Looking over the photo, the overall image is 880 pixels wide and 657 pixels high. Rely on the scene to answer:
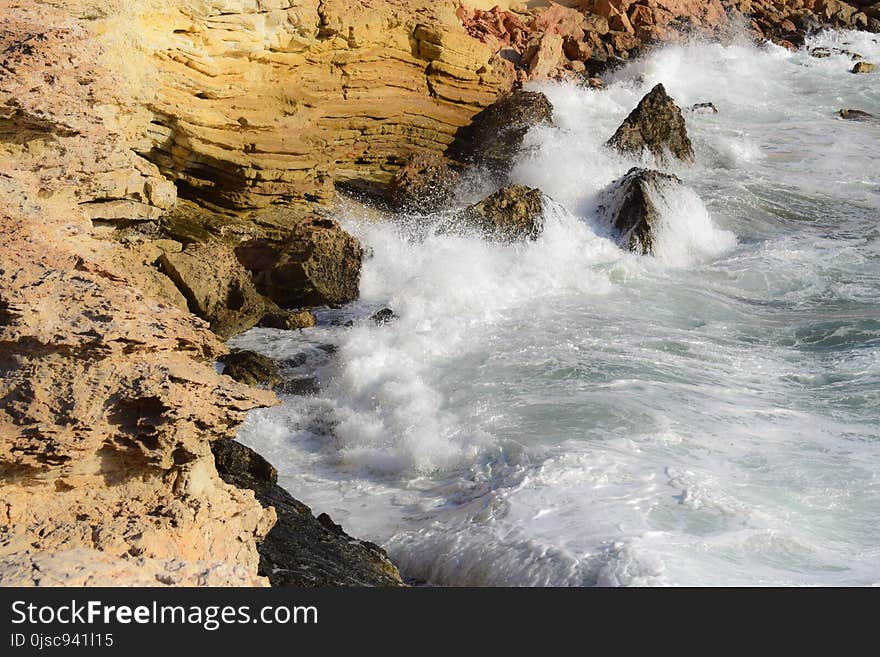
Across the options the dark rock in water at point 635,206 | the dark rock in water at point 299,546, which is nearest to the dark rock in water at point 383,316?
the dark rock in water at point 635,206

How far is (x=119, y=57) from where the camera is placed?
9992 millimetres

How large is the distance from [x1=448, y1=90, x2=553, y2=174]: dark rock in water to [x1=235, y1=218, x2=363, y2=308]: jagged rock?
361cm

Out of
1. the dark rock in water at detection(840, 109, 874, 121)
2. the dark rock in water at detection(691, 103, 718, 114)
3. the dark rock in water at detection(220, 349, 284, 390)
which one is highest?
the dark rock in water at detection(840, 109, 874, 121)

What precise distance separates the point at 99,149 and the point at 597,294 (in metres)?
5.42

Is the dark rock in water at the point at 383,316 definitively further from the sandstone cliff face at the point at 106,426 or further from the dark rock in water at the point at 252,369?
the sandstone cliff face at the point at 106,426

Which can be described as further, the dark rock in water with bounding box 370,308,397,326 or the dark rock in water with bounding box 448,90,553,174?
the dark rock in water with bounding box 448,90,553,174

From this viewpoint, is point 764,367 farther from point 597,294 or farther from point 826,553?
point 826,553

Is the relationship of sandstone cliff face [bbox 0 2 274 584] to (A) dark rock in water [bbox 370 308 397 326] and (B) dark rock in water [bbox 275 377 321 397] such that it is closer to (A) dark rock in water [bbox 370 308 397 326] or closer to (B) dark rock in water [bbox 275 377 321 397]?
(B) dark rock in water [bbox 275 377 321 397]

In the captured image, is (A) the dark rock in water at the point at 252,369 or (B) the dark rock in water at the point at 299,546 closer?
(B) the dark rock in water at the point at 299,546

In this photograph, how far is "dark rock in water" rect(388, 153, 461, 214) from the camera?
1303 centimetres

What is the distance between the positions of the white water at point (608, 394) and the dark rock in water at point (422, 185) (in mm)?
514

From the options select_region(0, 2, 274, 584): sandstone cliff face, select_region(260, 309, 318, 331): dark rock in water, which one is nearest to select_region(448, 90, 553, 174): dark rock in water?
select_region(260, 309, 318, 331): dark rock in water

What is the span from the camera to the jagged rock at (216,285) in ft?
32.2
